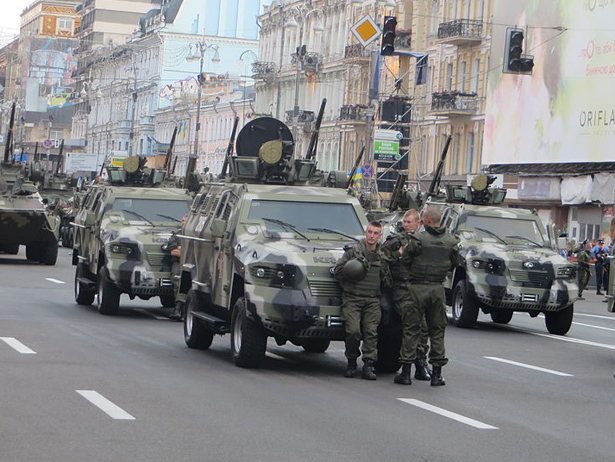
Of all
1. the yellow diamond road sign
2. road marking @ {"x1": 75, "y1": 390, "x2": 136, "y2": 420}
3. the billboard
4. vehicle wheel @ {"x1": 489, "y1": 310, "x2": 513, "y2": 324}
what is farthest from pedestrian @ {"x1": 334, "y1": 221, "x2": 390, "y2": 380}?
the billboard

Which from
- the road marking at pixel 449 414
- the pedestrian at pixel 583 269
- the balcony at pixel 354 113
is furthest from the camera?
the balcony at pixel 354 113

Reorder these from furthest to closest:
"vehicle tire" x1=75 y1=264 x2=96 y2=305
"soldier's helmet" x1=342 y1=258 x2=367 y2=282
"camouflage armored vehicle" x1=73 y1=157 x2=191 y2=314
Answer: "vehicle tire" x1=75 y1=264 x2=96 y2=305
"camouflage armored vehicle" x1=73 y1=157 x2=191 y2=314
"soldier's helmet" x1=342 y1=258 x2=367 y2=282

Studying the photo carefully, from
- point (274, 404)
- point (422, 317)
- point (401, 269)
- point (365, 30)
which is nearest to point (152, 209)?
point (401, 269)

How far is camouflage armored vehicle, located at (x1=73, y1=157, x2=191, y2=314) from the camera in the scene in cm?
2280

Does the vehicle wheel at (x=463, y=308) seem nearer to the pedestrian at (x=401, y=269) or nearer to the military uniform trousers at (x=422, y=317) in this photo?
the pedestrian at (x=401, y=269)

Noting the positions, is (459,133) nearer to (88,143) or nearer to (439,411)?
(439,411)

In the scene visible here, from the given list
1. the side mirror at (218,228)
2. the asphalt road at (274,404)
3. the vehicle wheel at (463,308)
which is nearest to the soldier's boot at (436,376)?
the asphalt road at (274,404)

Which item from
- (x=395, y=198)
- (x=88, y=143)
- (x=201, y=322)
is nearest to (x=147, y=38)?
(x=88, y=143)

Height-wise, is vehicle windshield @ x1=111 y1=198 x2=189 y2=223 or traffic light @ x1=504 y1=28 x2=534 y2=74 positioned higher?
traffic light @ x1=504 y1=28 x2=534 y2=74

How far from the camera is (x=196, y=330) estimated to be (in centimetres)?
1761

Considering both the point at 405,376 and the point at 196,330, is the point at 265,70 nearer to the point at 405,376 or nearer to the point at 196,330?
the point at 196,330

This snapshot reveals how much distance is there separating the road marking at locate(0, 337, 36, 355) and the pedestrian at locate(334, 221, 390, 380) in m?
3.56

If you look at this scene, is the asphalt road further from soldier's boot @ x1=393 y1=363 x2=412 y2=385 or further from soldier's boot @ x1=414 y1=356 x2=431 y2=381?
soldier's boot @ x1=414 y1=356 x2=431 y2=381

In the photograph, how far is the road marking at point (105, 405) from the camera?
38.0 feet
